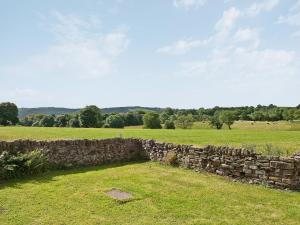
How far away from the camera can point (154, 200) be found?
38.4ft

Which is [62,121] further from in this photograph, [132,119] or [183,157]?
[183,157]

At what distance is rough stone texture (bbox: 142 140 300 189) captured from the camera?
1267 centimetres

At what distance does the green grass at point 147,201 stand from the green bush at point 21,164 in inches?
24.6

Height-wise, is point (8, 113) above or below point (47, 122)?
above

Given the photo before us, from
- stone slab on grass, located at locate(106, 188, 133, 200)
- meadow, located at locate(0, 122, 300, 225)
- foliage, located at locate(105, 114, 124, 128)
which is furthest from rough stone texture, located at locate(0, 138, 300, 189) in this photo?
foliage, located at locate(105, 114, 124, 128)

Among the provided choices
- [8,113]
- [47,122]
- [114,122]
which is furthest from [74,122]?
[8,113]

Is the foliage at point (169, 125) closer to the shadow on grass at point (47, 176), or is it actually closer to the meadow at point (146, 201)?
the shadow on grass at point (47, 176)

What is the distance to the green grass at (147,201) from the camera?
9945 millimetres

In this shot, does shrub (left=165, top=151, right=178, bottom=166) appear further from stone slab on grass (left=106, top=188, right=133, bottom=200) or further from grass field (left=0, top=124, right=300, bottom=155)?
grass field (left=0, top=124, right=300, bottom=155)

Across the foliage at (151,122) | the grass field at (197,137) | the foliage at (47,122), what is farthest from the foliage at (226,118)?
the foliage at (47,122)

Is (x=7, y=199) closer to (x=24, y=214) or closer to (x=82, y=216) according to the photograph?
(x=24, y=214)

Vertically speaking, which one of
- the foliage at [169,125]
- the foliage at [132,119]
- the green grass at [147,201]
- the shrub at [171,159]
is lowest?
the green grass at [147,201]

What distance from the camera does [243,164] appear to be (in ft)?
46.8

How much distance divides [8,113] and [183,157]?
70.9 meters
